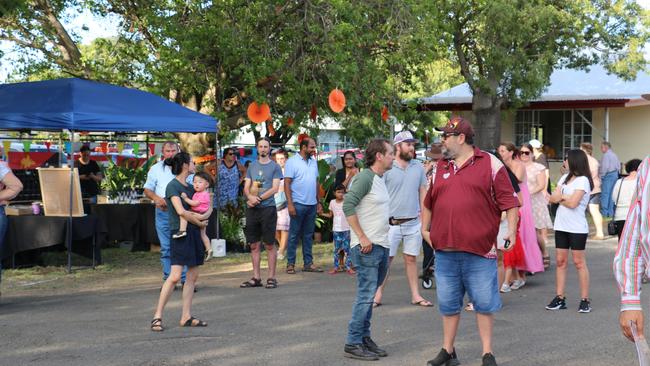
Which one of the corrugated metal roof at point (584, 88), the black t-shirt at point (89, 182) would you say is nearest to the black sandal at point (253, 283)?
the black t-shirt at point (89, 182)

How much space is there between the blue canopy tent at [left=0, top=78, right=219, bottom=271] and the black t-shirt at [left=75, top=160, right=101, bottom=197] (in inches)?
120

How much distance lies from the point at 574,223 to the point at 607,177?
44.9ft

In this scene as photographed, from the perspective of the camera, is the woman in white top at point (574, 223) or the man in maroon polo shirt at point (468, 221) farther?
the woman in white top at point (574, 223)

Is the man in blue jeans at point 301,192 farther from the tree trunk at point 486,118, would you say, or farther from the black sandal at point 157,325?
the tree trunk at point 486,118

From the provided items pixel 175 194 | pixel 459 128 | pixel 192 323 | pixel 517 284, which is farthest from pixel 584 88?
pixel 459 128

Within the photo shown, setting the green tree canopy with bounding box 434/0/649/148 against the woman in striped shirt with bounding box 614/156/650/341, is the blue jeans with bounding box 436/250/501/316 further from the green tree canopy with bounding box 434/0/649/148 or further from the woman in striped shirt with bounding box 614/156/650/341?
the green tree canopy with bounding box 434/0/649/148

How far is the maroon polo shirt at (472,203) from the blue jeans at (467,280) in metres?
→ 0.09

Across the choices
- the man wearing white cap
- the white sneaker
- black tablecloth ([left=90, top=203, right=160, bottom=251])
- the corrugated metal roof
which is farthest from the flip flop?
the corrugated metal roof

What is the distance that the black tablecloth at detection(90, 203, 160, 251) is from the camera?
14.4 metres

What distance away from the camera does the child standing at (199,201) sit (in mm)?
7887

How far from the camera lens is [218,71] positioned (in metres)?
17.0

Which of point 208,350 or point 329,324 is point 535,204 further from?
point 208,350

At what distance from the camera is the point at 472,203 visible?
20.0 ft

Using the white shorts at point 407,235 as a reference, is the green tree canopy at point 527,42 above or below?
above
